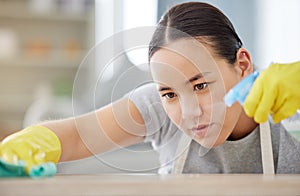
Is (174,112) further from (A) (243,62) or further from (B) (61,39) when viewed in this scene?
(B) (61,39)

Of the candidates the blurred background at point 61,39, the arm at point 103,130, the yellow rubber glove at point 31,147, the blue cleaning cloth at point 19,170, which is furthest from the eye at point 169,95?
the blurred background at point 61,39

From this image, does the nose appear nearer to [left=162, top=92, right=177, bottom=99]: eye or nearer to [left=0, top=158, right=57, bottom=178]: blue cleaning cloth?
[left=162, top=92, right=177, bottom=99]: eye

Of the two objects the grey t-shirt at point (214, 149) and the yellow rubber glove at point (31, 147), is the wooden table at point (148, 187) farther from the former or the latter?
the grey t-shirt at point (214, 149)

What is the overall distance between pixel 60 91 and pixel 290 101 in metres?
2.46

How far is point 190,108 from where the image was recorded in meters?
0.93

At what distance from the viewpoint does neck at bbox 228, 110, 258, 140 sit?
1.20 m

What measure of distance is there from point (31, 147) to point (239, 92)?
32cm

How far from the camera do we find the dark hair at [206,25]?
3.30 ft

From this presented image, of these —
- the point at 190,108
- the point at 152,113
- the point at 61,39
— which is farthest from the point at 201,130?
the point at 61,39

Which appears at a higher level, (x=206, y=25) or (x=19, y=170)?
(x=206, y=25)

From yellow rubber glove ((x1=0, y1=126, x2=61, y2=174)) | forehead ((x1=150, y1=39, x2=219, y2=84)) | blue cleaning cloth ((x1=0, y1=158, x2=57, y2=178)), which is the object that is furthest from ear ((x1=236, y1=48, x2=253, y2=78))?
blue cleaning cloth ((x1=0, y1=158, x2=57, y2=178))

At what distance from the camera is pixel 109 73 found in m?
0.92

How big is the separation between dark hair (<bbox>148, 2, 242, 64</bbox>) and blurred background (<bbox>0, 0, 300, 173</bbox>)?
5.53ft

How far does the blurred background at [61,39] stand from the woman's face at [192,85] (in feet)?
5.99
